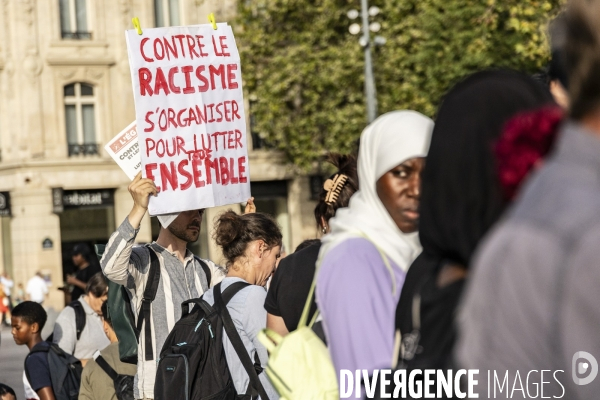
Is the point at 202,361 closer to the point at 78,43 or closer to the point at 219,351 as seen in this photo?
the point at 219,351

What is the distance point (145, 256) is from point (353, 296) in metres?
2.75

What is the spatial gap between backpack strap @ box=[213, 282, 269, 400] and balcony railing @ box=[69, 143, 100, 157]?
28.0 metres

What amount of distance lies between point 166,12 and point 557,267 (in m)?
32.7

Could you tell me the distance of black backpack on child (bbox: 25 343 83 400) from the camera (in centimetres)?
705

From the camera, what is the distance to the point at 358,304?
2703 millimetres

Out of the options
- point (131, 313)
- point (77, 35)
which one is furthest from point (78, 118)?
point (131, 313)

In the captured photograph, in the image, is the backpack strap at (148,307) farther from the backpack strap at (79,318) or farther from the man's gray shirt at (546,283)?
the man's gray shirt at (546,283)

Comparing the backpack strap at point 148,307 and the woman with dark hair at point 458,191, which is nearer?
the woman with dark hair at point 458,191

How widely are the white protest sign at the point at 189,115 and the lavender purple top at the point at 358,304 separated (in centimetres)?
276

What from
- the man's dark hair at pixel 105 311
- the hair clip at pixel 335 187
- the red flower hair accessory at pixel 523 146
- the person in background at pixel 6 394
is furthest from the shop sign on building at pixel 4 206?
the red flower hair accessory at pixel 523 146

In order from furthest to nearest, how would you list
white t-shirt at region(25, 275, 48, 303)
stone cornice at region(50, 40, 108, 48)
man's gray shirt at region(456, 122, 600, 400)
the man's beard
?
1. stone cornice at region(50, 40, 108, 48)
2. white t-shirt at region(25, 275, 48, 303)
3. the man's beard
4. man's gray shirt at region(456, 122, 600, 400)

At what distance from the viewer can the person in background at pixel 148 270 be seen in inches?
199

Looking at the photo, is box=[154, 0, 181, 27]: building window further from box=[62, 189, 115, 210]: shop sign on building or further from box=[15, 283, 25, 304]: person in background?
box=[15, 283, 25, 304]: person in background

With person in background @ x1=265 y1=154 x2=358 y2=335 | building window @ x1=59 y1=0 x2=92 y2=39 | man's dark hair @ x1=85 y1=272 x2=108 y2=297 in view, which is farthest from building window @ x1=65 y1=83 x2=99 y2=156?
person in background @ x1=265 y1=154 x2=358 y2=335
